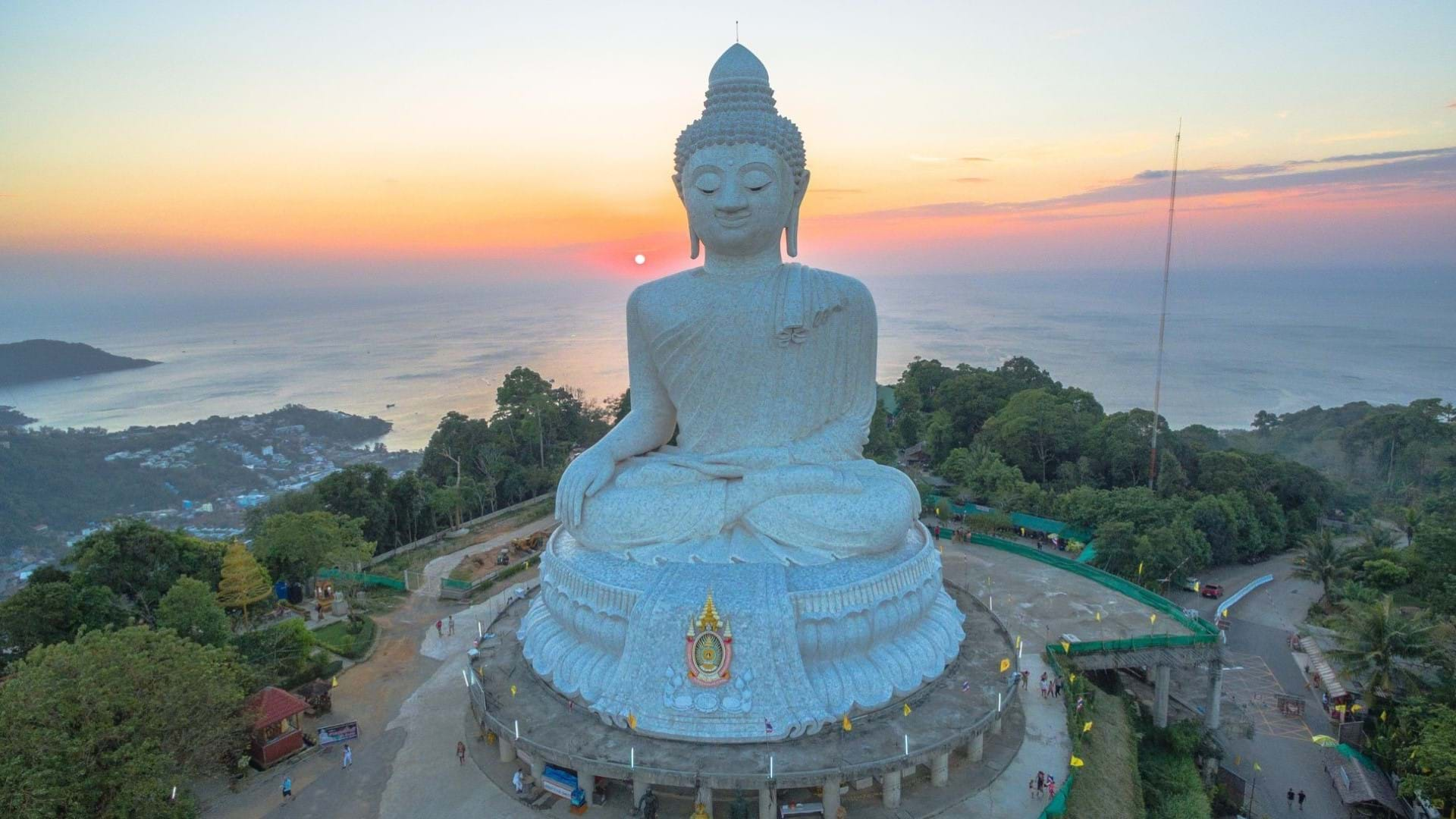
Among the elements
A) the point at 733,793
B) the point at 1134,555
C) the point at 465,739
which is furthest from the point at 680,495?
the point at 1134,555

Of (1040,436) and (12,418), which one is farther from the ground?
(1040,436)

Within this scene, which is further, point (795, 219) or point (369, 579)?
point (369, 579)

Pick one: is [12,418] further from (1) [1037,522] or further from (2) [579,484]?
(1) [1037,522]

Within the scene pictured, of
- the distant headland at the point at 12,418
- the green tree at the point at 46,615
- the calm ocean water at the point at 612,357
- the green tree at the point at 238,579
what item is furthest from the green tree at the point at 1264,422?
the distant headland at the point at 12,418

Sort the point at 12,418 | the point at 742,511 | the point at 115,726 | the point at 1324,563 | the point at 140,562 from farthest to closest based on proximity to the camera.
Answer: the point at 12,418
the point at 1324,563
the point at 140,562
the point at 742,511
the point at 115,726

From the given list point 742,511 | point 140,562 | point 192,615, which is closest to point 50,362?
point 140,562

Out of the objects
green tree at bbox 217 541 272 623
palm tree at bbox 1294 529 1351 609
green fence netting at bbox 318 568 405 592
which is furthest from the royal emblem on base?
palm tree at bbox 1294 529 1351 609

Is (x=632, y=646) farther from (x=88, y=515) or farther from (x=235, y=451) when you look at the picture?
(x=235, y=451)
